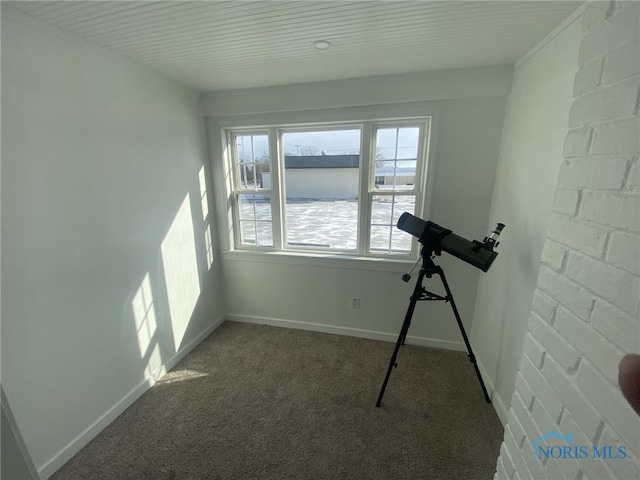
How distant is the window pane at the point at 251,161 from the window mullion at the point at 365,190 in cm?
97

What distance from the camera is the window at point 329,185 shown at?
7.54ft

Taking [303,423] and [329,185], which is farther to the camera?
[329,185]

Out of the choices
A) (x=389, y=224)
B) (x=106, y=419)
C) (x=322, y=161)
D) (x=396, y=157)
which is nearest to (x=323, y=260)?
(x=389, y=224)

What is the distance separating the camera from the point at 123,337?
178cm

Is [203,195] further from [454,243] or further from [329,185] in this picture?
[454,243]

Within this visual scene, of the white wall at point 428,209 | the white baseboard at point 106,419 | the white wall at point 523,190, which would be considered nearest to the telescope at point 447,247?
the white wall at point 523,190

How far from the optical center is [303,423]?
1.71m

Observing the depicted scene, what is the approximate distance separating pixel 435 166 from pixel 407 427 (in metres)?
1.94

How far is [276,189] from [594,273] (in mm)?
2331

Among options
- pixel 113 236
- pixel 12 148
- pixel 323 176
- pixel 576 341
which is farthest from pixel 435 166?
pixel 12 148

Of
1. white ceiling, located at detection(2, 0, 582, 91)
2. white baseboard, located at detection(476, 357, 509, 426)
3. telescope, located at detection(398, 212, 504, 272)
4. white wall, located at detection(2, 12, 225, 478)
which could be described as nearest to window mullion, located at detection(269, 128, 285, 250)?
white ceiling, located at detection(2, 0, 582, 91)

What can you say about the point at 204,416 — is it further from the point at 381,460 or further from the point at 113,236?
the point at 113,236

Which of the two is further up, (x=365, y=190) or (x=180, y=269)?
(x=365, y=190)

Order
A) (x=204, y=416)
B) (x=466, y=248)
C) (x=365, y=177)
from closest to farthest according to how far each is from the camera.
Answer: (x=466, y=248)
(x=204, y=416)
(x=365, y=177)
